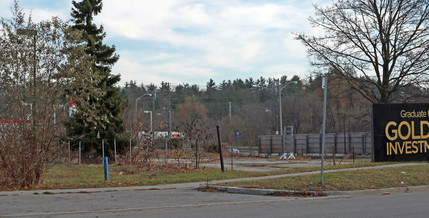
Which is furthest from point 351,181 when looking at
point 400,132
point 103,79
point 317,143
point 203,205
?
point 317,143

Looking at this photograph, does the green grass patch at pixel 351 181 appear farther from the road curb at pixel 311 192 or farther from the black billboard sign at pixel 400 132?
the black billboard sign at pixel 400 132

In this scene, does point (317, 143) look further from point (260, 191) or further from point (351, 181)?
point (260, 191)

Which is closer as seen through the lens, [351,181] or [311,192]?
[311,192]

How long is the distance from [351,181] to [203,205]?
5.76 meters

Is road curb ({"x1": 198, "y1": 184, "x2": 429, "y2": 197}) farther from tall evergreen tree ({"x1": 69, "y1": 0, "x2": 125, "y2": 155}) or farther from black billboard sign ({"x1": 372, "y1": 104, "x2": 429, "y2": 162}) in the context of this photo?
tall evergreen tree ({"x1": 69, "y1": 0, "x2": 125, "y2": 155})

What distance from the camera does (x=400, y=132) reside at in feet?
76.0

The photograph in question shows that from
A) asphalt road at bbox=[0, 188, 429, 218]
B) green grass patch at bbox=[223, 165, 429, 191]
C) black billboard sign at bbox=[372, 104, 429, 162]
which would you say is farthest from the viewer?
black billboard sign at bbox=[372, 104, 429, 162]

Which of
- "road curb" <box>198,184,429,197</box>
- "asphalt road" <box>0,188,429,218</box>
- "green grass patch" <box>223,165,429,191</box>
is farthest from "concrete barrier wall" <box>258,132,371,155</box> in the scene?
"asphalt road" <box>0,188,429,218</box>

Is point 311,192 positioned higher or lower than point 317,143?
lower

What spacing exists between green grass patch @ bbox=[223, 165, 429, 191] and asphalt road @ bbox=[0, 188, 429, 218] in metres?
1.07

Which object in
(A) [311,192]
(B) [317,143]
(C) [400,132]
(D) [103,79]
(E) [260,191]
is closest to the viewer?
(A) [311,192]

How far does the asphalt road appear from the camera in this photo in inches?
414

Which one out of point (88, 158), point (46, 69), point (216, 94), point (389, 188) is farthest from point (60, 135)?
point (216, 94)

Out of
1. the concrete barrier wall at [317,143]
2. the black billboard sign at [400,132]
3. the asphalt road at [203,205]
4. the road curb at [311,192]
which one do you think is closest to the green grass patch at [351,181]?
the road curb at [311,192]
